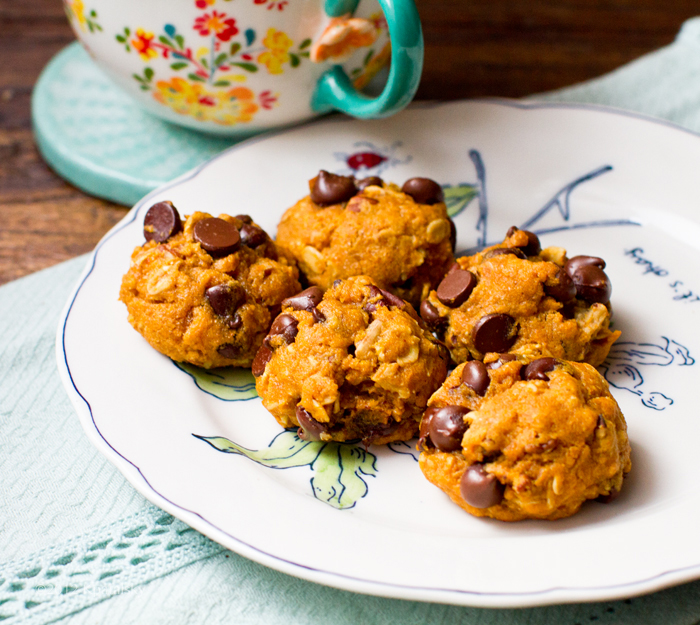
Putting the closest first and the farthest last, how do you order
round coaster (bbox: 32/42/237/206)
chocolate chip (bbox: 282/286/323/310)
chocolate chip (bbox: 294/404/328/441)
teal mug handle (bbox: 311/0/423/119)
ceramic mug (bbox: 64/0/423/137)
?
chocolate chip (bbox: 294/404/328/441) < chocolate chip (bbox: 282/286/323/310) < teal mug handle (bbox: 311/0/423/119) < ceramic mug (bbox: 64/0/423/137) < round coaster (bbox: 32/42/237/206)

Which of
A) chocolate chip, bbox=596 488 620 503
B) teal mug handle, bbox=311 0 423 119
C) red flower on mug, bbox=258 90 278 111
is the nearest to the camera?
chocolate chip, bbox=596 488 620 503

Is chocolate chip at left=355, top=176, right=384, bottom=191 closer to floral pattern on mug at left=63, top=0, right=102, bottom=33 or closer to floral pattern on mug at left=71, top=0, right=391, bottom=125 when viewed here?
floral pattern on mug at left=71, top=0, right=391, bottom=125

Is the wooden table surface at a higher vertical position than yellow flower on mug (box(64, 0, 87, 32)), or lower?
lower

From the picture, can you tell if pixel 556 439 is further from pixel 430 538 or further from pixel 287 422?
pixel 287 422

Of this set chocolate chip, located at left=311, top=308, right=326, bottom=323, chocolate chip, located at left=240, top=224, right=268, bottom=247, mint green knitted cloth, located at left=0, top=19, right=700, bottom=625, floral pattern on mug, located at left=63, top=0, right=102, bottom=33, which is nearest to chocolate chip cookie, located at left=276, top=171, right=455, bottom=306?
chocolate chip, located at left=240, top=224, right=268, bottom=247

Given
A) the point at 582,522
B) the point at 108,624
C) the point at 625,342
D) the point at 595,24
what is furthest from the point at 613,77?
the point at 108,624

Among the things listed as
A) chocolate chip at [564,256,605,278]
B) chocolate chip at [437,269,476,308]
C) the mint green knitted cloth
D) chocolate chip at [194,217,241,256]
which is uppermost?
chocolate chip at [564,256,605,278]
